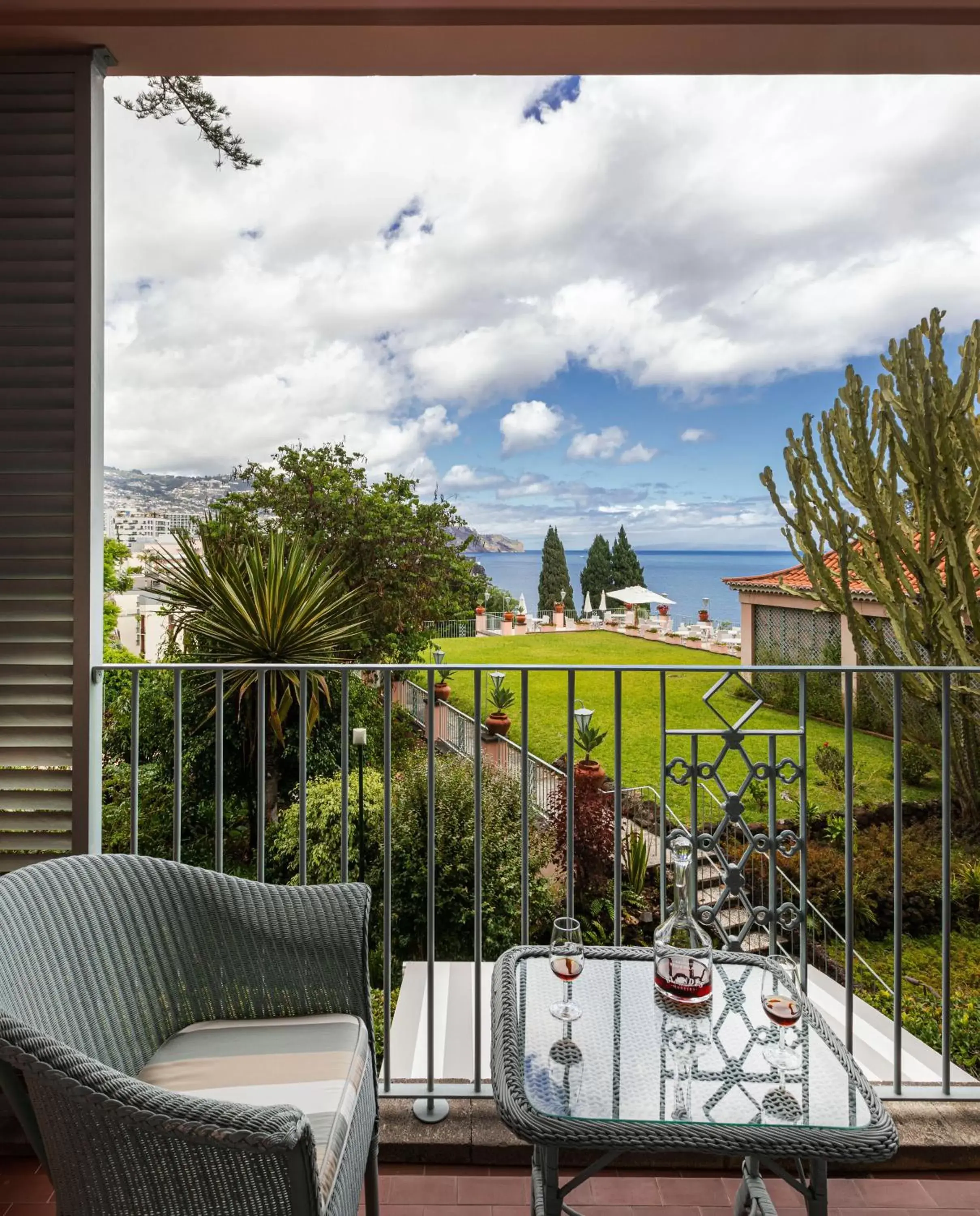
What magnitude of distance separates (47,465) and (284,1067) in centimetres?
145

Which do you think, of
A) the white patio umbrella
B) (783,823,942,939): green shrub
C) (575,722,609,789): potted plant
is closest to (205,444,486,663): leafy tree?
the white patio umbrella

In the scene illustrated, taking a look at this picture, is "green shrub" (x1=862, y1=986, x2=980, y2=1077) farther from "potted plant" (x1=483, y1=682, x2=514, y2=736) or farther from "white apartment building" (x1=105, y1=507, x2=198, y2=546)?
"white apartment building" (x1=105, y1=507, x2=198, y2=546)

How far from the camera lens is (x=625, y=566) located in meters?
17.2

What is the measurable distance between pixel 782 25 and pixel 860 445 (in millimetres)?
4730

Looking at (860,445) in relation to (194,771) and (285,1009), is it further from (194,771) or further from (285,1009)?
(194,771)

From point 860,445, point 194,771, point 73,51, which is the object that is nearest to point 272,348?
point 194,771

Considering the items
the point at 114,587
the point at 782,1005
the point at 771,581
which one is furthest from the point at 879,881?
the point at 114,587

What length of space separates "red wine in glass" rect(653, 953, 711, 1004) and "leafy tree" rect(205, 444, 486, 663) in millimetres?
10981

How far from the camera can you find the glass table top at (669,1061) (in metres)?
1.10

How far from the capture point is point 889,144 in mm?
16125

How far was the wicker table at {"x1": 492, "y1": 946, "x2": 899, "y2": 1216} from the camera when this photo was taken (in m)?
1.06

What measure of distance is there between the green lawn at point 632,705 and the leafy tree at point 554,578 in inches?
36.6

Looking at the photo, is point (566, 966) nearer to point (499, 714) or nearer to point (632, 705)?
point (499, 714)

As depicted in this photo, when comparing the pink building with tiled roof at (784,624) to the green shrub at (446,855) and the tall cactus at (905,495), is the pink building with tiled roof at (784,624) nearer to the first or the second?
the tall cactus at (905,495)
